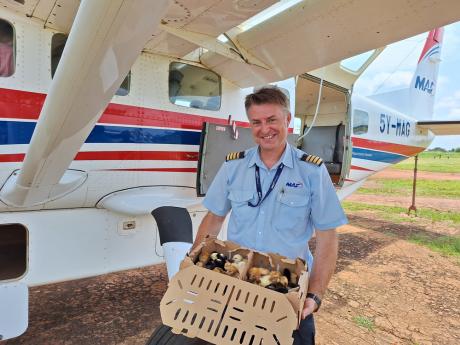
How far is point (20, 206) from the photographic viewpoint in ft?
8.30

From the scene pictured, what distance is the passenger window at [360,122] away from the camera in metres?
6.24

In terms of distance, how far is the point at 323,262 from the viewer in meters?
1.61

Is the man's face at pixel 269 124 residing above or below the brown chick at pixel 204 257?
above

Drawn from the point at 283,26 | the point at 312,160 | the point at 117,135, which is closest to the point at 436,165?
the point at 283,26

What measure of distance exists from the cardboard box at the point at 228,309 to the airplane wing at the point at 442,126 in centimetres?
732

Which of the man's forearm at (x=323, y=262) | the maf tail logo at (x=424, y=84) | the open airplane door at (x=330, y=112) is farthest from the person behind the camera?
the maf tail logo at (x=424, y=84)

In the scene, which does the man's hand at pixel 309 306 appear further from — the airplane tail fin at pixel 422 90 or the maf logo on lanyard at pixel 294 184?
the airplane tail fin at pixel 422 90

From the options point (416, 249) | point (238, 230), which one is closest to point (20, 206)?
point (238, 230)

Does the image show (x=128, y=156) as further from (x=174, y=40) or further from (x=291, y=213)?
(x=291, y=213)

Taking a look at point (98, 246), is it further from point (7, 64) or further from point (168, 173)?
point (7, 64)

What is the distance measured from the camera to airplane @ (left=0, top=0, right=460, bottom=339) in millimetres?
1728

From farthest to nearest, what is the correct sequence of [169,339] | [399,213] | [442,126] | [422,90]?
1. [399,213]
2. [422,90]
3. [442,126]
4. [169,339]

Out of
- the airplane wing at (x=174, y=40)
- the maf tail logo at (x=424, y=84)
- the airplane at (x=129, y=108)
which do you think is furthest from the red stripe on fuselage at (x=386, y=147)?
the airplane wing at (x=174, y=40)

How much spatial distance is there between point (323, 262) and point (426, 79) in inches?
356
